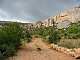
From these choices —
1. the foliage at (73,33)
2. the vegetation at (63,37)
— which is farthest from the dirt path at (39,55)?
the foliage at (73,33)

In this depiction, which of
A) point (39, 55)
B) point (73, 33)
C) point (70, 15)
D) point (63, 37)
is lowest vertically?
point (39, 55)

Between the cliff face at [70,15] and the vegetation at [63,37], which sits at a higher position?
the cliff face at [70,15]

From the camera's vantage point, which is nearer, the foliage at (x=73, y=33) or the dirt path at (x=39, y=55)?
the dirt path at (x=39, y=55)

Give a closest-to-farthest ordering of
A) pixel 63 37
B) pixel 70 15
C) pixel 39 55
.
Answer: pixel 39 55 < pixel 63 37 < pixel 70 15

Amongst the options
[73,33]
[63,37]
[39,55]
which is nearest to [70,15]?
[73,33]

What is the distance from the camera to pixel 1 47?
49.8 ft

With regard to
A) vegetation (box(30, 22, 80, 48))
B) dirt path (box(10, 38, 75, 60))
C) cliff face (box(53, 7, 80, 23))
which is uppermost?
cliff face (box(53, 7, 80, 23))

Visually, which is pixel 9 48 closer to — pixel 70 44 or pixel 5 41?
pixel 5 41

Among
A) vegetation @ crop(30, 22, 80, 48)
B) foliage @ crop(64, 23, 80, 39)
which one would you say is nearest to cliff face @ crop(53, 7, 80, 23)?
foliage @ crop(64, 23, 80, 39)

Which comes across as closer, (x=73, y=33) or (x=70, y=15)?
(x=73, y=33)

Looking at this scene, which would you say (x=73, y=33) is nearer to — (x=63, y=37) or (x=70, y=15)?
(x=63, y=37)

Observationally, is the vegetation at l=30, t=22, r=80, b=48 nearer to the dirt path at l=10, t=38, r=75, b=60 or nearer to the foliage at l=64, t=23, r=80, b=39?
the foliage at l=64, t=23, r=80, b=39

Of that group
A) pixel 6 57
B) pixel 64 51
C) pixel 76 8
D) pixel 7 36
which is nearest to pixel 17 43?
pixel 7 36

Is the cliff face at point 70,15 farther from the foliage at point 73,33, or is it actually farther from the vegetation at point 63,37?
the vegetation at point 63,37
